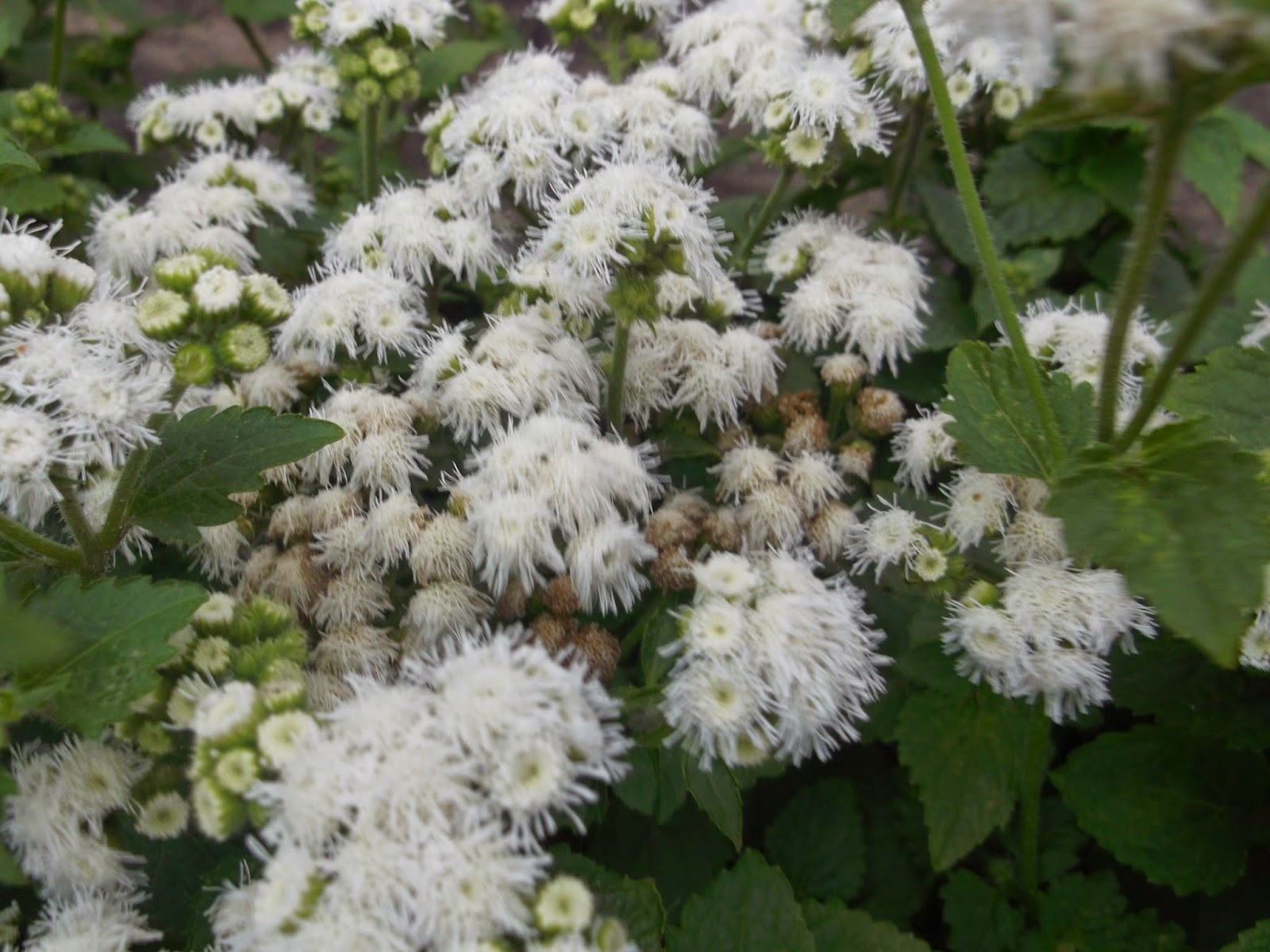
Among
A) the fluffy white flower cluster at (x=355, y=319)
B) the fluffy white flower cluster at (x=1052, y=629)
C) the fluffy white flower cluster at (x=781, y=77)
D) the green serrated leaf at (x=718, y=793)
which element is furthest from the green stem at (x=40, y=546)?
the fluffy white flower cluster at (x=781, y=77)

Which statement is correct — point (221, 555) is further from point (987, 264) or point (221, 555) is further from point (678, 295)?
point (987, 264)

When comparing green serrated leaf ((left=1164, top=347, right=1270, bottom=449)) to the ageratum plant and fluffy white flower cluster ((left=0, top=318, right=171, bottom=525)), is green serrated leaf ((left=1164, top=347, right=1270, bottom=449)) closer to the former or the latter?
the ageratum plant

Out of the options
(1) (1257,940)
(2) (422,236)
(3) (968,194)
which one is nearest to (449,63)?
(2) (422,236)

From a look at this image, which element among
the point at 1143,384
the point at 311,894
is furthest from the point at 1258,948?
the point at 311,894

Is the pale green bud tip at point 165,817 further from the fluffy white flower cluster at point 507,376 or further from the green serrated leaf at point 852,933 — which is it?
the green serrated leaf at point 852,933

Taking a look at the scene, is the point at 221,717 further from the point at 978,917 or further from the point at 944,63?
the point at 944,63

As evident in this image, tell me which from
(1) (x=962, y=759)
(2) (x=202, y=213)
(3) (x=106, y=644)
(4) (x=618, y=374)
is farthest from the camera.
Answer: (2) (x=202, y=213)
